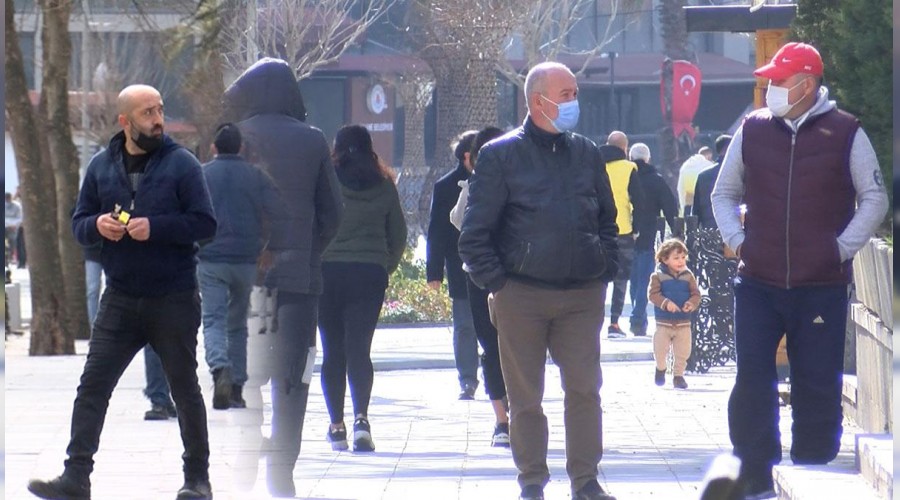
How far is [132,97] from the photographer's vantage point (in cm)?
764

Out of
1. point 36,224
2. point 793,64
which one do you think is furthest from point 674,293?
point 36,224

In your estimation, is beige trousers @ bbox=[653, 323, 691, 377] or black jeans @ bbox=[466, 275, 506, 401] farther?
beige trousers @ bbox=[653, 323, 691, 377]

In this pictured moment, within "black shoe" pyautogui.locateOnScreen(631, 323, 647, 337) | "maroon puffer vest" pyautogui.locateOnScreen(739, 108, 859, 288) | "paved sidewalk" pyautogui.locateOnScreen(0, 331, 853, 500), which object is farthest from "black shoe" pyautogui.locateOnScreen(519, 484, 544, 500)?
"black shoe" pyautogui.locateOnScreen(631, 323, 647, 337)

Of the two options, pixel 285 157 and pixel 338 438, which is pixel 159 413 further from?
pixel 285 157

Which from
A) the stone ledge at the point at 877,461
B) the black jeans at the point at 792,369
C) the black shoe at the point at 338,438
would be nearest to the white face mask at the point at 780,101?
the black jeans at the point at 792,369

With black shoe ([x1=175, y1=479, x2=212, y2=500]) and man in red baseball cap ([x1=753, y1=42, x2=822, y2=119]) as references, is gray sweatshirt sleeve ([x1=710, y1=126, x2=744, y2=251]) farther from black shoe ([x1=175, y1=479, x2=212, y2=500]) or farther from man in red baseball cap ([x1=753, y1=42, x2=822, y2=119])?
black shoe ([x1=175, y1=479, x2=212, y2=500])

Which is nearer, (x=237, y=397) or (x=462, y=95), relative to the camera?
(x=237, y=397)

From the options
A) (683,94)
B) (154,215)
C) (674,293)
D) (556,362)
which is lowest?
(683,94)

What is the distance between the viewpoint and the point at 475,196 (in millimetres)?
7551

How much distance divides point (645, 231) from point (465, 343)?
5.61 meters

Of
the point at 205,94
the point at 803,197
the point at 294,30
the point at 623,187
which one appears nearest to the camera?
the point at 803,197

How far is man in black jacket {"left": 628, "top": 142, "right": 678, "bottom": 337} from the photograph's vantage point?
679 inches

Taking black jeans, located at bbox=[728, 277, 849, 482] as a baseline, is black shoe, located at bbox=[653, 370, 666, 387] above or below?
below

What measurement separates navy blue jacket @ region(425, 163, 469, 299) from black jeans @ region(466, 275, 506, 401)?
0.75 m
